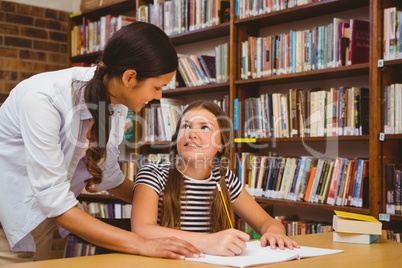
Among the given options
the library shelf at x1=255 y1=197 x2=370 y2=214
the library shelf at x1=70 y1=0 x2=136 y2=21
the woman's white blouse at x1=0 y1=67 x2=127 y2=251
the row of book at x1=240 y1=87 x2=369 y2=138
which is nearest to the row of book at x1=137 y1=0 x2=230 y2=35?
the library shelf at x1=70 y1=0 x2=136 y2=21

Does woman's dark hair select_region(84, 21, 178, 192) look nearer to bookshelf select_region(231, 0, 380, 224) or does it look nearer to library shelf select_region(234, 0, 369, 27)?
bookshelf select_region(231, 0, 380, 224)

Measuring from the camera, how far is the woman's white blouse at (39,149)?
121cm

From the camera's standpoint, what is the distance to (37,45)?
14.1 feet

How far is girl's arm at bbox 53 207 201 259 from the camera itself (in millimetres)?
1164

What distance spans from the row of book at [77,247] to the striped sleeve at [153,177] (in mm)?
2404

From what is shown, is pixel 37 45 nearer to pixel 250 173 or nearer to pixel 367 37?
pixel 250 173

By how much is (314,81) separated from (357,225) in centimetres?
162

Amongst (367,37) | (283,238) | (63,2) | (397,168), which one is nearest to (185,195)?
(283,238)

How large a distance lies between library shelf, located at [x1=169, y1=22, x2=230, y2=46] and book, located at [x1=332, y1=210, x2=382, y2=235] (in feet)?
6.20

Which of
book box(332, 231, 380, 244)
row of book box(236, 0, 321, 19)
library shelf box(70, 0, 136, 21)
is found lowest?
book box(332, 231, 380, 244)

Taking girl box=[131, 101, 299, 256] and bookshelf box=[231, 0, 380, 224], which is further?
bookshelf box=[231, 0, 380, 224]

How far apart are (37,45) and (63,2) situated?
507 mm

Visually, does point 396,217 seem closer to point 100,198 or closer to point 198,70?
point 198,70

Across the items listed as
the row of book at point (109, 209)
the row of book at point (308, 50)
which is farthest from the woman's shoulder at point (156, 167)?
the row of book at point (109, 209)
